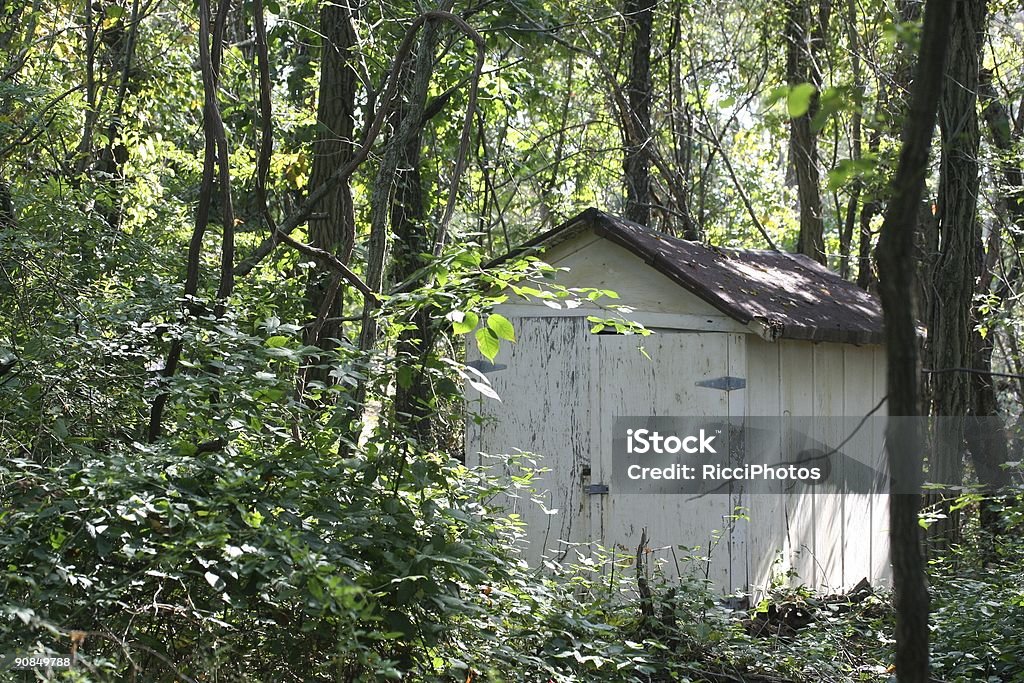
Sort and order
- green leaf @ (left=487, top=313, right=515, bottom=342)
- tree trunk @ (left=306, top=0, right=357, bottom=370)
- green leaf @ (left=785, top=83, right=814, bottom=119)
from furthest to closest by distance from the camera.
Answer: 1. tree trunk @ (left=306, top=0, right=357, bottom=370)
2. green leaf @ (left=487, top=313, right=515, bottom=342)
3. green leaf @ (left=785, top=83, right=814, bottom=119)

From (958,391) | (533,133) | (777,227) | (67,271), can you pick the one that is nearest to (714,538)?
(958,391)

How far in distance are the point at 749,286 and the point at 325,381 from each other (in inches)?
135

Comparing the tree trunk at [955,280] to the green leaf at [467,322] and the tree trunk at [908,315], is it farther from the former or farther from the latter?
the tree trunk at [908,315]

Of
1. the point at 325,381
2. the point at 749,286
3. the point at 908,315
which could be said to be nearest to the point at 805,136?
the point at 749,286

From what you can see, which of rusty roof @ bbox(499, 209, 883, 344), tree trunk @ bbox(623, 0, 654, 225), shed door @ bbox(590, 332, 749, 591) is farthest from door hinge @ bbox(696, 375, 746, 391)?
tree trunk @ bbox(623, 0, 654, 225)

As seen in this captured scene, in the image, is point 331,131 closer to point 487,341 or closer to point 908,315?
point 487,341

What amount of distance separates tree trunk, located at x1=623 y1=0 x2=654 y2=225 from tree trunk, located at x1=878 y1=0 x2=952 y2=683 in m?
9.93

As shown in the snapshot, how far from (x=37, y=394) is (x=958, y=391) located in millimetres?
6884

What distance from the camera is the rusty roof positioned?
694 cm

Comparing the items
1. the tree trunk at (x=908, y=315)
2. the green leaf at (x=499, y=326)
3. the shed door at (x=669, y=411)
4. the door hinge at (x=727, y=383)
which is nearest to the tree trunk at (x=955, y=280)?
the door hinge at (x=727, y=383)

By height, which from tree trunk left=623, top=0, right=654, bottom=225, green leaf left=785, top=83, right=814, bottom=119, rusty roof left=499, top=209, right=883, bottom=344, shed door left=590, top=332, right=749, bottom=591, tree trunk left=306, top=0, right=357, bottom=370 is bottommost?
shed door left=590, top=332, right=749, bottom=591

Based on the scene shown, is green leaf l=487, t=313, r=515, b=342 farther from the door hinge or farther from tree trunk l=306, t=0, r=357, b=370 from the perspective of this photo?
tree trunk l=306, t=0, r=357, b=370

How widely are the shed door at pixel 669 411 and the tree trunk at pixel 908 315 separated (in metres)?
5.14

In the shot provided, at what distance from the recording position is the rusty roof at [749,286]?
694 centimetres
